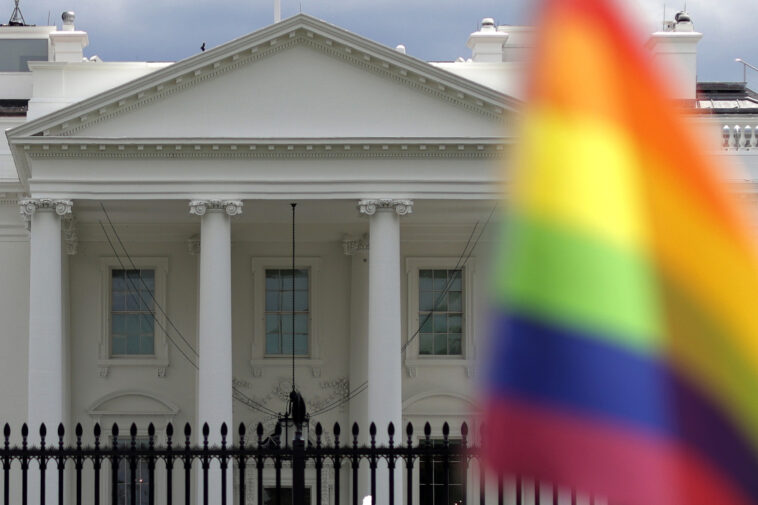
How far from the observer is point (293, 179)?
1357 inches

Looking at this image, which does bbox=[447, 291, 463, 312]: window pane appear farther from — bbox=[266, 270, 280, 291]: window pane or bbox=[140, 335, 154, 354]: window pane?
bbox=[140, 335, 154, 354]: window pane

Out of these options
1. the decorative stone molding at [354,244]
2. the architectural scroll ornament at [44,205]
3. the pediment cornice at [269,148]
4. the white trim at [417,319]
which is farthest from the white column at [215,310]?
the white trim at [417,319]

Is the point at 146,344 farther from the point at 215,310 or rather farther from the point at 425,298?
the point at 425,298

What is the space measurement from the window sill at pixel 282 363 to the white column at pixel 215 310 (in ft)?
17.1

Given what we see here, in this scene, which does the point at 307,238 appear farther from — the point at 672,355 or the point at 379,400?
the point at 672,355

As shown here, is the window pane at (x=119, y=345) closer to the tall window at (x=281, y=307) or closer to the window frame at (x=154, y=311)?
the window frame at (x=154, y=311)

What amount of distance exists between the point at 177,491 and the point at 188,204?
7349 mm

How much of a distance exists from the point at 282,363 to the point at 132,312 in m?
3.87

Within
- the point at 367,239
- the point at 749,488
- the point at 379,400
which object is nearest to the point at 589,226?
the point at 749,488

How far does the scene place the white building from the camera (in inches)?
1329

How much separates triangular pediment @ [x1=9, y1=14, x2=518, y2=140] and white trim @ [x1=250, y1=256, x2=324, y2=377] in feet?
19.2

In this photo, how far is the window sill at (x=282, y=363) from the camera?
39375 millimetres

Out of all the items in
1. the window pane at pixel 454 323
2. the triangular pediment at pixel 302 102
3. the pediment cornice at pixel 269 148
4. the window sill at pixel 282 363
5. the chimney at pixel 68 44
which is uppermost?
the chimney at pixel 68 44

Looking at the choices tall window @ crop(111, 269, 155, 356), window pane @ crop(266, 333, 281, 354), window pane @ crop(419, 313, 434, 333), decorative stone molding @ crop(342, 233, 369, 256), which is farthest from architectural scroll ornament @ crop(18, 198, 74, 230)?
window pane @ crop(419, 313, 434, 333)
